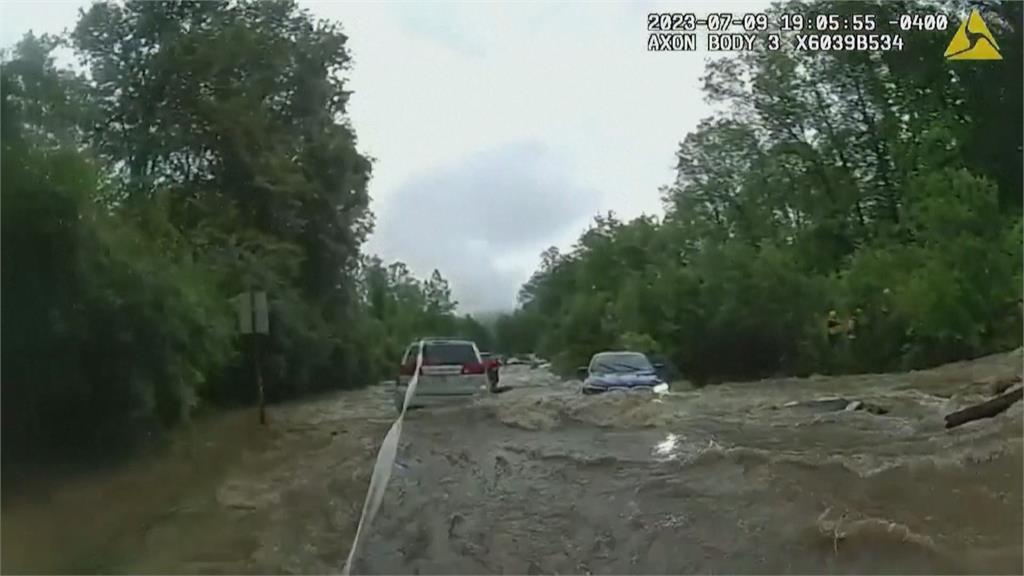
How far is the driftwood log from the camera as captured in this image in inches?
144

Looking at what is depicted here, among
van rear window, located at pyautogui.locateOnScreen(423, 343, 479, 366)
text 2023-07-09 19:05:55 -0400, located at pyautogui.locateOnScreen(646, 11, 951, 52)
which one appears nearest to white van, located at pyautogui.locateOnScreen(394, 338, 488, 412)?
van rear window, located at pyautogui.locateOnScreen(423, 343, 479, 366)

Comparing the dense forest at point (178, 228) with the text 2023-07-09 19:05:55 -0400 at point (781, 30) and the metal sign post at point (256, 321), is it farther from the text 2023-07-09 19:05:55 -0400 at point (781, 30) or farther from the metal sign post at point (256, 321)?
the text 2023-07-09 19:05:55 -0400 at point (781, 30)

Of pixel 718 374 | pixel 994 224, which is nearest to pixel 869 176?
pixel 994 224

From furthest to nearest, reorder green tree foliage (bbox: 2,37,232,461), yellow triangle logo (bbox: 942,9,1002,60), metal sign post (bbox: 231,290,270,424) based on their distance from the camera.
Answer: metal sign post (bbox: 231,290,270,424), yellow triangle logo (bbox: 942,9,1002,60), green tree foliage (bbox: 2,37,232,461)

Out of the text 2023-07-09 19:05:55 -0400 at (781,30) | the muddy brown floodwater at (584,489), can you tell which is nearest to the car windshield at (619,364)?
the muddy brown floodwater at (584,489)

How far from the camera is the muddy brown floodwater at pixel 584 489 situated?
10.5 feet

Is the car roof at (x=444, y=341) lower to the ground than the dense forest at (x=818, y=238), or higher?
lower

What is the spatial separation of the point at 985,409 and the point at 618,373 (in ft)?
4.23

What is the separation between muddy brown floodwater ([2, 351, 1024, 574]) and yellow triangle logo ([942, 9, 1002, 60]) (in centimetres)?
106

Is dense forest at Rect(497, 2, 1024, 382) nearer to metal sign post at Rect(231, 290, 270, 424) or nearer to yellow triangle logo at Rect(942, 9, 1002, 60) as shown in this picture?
yellow triangle logo at Rect(942, 9, 1002, 60)

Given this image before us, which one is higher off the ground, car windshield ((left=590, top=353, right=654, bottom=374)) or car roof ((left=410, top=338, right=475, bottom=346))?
car roof ((left=410, top=338, right=475, bottom=346))

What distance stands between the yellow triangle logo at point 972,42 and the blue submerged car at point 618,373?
144 centimetres

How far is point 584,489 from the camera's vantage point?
3.48m

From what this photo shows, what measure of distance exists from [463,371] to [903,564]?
1.52m
